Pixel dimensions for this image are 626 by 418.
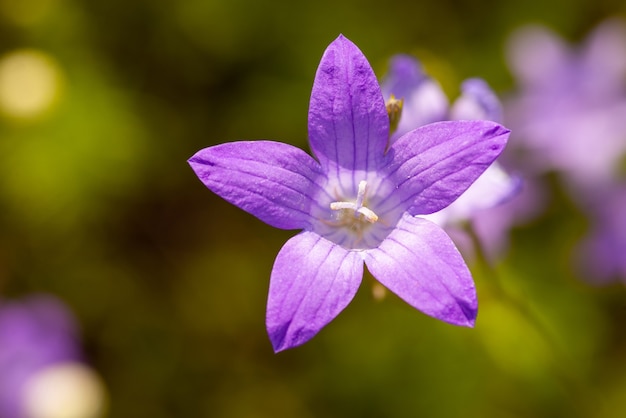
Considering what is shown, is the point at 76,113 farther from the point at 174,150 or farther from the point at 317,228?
the point at 317,228

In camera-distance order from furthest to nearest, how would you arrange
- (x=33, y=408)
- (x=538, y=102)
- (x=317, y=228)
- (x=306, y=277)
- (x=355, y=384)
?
(x=538, y=102) → (x=355, y=384) → (x=33, y=408) → (x=317, y=228) → (x=306, y=277)

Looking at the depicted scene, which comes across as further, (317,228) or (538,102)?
(538,102)

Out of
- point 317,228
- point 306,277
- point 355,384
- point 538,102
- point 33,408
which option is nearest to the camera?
point 306,277

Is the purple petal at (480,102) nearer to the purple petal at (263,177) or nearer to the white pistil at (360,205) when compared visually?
the white pistil at (360,205)

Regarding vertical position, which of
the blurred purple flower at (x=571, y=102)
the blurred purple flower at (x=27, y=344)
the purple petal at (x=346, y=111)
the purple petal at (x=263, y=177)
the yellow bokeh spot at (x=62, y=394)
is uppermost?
the purple petal at (x=346, y=111)

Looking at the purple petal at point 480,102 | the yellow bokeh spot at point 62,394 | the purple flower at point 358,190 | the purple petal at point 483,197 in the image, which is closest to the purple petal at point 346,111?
the purple flower at point 358,190

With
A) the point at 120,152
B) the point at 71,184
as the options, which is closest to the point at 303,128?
the point at 120,152
